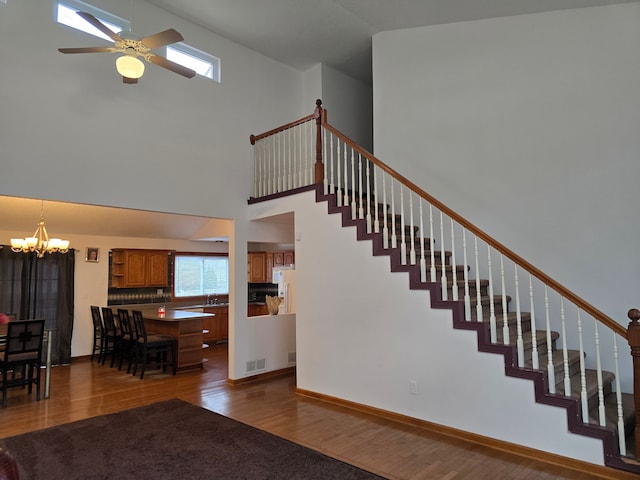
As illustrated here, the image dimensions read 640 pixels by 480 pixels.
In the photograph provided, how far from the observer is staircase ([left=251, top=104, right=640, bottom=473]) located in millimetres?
3113

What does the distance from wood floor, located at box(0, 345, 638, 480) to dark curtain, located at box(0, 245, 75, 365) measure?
0.63 m

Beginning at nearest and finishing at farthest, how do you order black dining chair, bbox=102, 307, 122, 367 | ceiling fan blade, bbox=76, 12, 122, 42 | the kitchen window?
1. ceiling fan blade, bbox=76, 12, 122, 42
2. black dining chair, bbox=102, 307, 122, 367
3. the kitchen window

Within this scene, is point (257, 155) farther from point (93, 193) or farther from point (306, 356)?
point (306, 356)

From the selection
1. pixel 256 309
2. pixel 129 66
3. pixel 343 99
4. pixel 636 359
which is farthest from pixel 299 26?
pixel 256 309

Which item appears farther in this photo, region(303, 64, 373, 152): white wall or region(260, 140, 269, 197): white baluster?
region(303, 64, 373, 152): white wall

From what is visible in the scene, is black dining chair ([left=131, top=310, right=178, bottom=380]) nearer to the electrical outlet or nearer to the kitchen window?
the kitchen window

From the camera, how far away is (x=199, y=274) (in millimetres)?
9562

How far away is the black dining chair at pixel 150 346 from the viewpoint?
6.18 metres

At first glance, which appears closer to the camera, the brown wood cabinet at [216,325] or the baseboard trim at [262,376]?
the baseboard trim at [262,376]

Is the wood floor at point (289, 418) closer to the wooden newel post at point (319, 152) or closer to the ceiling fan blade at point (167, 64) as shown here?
the wooden newel post at point (319, 152)

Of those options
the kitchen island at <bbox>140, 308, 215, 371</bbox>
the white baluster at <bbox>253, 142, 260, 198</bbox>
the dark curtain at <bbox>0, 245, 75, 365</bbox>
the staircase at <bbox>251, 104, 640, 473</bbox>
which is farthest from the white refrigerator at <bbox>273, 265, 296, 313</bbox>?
the dark curtain at <bbox>0, 245, 75, 365</bbox>

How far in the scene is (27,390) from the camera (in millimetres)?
5461

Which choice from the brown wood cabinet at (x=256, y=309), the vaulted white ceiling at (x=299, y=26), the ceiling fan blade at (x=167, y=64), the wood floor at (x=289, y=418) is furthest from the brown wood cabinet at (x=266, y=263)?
the ceiling fan blade at (x=167, y=64)

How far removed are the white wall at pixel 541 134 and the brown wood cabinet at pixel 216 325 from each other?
555 cm
